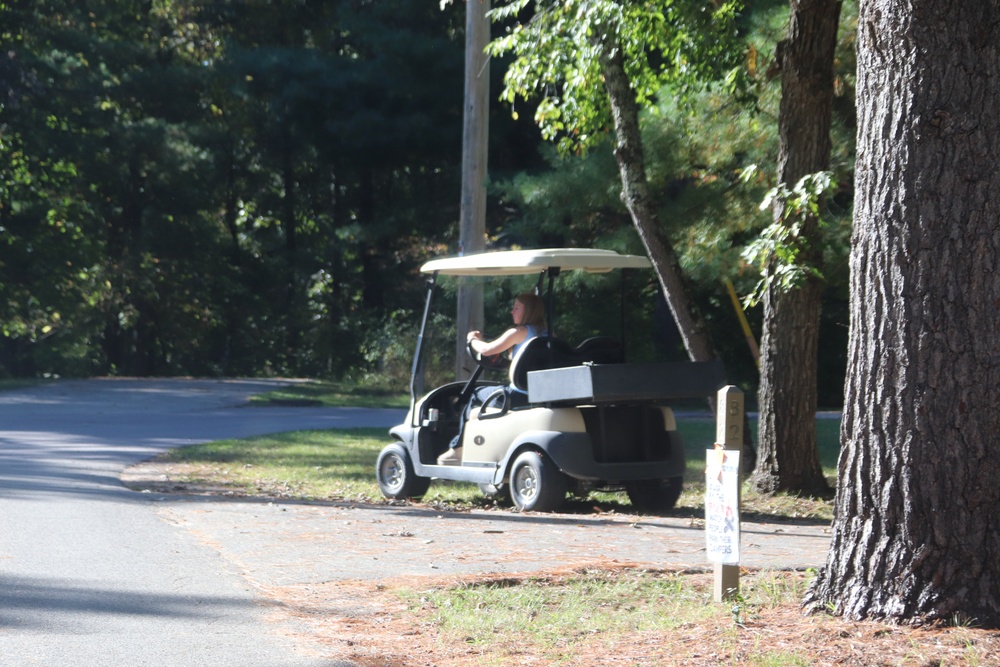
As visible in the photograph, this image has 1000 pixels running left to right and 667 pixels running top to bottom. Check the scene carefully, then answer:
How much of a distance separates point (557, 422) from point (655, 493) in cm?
123

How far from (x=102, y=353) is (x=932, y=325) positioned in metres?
39.8

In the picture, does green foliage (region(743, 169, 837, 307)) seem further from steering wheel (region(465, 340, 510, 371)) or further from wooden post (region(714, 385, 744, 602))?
wooden post (region(714, 385, 744, 602))

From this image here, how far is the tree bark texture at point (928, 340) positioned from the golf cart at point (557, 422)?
4058 millimetres

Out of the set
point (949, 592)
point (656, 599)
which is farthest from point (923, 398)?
point (656, 599)

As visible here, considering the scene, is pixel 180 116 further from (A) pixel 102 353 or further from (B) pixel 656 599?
(B) pixel 656 599

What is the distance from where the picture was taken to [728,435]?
19.3 feet

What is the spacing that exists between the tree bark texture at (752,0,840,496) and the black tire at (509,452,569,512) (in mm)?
2184

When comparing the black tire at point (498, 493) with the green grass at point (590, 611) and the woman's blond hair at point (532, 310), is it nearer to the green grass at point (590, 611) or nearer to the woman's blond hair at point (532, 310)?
the woman's blond hair at point (532, 310)

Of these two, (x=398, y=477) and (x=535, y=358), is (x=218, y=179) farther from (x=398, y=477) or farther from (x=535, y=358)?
(x=535, y=358)

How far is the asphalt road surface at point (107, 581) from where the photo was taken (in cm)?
546

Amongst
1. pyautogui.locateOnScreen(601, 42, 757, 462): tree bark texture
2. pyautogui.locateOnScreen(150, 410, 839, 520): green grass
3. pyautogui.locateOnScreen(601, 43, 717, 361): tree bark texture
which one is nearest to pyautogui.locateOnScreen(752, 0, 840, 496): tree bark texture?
pyautogui.locateOnScreen(150, 410, 839, 520): green grass

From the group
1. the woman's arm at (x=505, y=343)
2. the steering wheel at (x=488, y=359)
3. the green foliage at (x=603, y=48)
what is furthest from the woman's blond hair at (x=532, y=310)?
the green foliage at (x=603, y=48)

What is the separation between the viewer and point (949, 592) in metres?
5.34

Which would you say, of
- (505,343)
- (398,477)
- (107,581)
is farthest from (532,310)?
(107,581)
